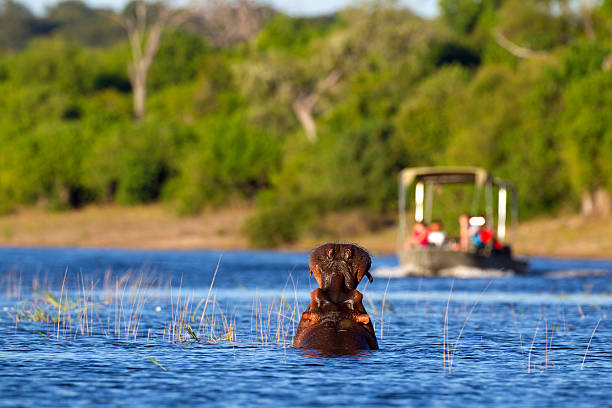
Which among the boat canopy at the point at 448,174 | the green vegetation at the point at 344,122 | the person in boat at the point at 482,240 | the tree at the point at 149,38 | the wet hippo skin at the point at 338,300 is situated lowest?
the wet hippo skin at the point at 338,300

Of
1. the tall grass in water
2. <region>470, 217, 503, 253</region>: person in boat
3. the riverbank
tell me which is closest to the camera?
the tall grass in water

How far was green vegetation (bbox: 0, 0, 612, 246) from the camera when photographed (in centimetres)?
6016

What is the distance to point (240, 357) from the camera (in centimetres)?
1688

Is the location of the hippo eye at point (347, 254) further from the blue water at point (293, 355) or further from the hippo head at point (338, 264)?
the blue water at point (293, 355)

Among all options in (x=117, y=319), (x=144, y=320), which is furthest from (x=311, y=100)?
(x=117, y=319)

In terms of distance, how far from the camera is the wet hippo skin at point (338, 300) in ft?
52.6

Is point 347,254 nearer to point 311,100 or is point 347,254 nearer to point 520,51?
point 520,51

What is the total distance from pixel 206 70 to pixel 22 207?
26.1m

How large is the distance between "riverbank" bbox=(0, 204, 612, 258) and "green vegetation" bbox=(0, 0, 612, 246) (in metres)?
1.02

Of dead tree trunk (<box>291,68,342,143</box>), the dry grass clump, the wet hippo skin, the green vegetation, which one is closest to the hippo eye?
the wet hippo skin

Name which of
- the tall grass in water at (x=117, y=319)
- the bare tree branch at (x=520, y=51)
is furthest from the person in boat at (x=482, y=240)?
the bare tree branch at (x=520, y=51)

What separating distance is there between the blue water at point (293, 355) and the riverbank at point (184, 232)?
25.8m

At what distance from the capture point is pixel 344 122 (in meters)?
76.7

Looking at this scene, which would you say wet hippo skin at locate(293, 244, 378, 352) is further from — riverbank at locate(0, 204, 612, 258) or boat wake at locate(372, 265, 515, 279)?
riverbank at locate(0, 204, 612, 258)
